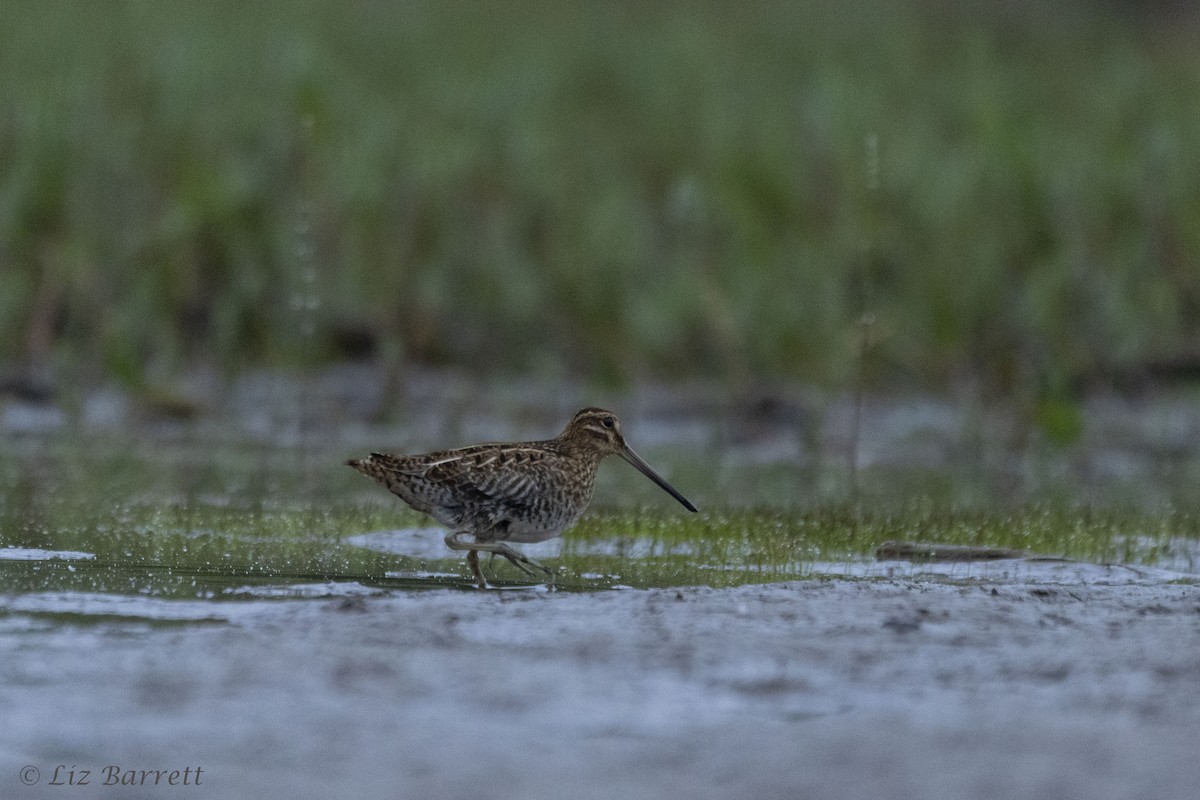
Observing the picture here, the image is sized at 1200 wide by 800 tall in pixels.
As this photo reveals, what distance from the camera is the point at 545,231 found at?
15.1 meters

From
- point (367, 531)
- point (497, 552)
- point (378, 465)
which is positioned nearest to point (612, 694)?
point (497, 552)

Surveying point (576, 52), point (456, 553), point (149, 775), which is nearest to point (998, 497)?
point (456, 553)

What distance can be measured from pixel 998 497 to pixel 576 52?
1224cm

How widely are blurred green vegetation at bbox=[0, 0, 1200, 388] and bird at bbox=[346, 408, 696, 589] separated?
402cm

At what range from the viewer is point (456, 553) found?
833 centimetres

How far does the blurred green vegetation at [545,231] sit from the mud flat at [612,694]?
19.8 feet

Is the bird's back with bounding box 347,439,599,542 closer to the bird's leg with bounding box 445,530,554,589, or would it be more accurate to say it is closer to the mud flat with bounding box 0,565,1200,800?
the bird's leg with bounding box 445,530,554,589

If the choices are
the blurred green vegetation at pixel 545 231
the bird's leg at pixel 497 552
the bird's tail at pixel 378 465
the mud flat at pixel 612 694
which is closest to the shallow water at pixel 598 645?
the mud flat at pixel 612 694

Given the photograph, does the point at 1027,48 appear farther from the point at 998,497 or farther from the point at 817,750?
the point at 817,750

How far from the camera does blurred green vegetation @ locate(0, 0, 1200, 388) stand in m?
13.8

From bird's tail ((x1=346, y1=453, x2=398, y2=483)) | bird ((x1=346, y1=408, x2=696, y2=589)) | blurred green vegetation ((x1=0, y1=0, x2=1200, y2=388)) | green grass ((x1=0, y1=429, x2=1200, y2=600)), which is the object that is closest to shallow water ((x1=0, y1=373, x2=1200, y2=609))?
green grass ((x1=0, y1=429, x2=1200, y2=600))

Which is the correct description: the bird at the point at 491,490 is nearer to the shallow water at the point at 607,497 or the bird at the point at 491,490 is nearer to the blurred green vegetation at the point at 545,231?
the shallow water at the point at 607,497

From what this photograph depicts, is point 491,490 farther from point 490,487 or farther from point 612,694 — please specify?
point 612,694

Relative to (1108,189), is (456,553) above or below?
below
